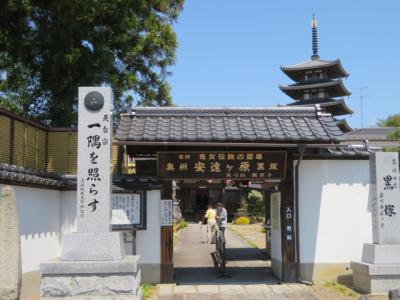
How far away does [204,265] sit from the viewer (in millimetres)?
16938

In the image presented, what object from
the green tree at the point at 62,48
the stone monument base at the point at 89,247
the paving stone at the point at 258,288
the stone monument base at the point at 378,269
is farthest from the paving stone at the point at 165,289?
the green tree at the point at 62,48

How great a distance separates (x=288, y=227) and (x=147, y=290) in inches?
153

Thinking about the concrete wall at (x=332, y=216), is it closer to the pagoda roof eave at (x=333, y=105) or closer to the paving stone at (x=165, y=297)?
the paving stone at (x=165, y=297)

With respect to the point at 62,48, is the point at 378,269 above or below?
below

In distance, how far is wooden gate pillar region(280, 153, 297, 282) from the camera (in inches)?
508

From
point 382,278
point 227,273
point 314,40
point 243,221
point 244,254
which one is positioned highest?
point 314,40

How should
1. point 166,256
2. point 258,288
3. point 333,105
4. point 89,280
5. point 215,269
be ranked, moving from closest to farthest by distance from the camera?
point 89,280
point 258,288
point 166,256
point 215,269
point 333,105

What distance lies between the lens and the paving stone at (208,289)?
12017 millimetres

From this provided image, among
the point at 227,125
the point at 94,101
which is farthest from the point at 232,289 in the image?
the point at 94,101

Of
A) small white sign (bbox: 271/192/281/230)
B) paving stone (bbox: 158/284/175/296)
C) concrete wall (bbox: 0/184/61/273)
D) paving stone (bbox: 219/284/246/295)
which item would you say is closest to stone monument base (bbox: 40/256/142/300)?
concrete wall (bbox: 0/184/61/273)

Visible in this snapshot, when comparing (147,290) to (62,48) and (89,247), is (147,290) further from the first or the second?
(62,48)

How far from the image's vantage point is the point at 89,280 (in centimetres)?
883

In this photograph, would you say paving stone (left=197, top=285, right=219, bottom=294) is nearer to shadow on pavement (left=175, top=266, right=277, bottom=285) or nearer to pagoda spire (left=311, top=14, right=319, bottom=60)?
shadow on pavement (left=175, top=266, right=277, bottom=285)

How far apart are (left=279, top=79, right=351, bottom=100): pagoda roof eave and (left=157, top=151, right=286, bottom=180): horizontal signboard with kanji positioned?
38.2m
